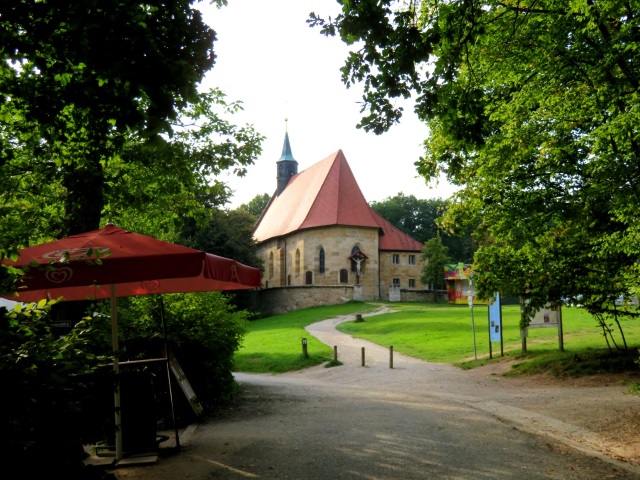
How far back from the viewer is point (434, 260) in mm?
59062

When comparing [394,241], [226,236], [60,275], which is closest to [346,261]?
[394,241]

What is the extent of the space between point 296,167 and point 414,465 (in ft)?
241

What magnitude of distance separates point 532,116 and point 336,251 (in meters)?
46.3

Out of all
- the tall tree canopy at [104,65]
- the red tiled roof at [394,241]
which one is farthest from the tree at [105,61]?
the red tiled roof at [394,241]

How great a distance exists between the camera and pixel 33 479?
3.38 metres

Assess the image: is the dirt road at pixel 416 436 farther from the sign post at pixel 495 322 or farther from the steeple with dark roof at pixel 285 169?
the steeple with dark roof at pixel 285 169

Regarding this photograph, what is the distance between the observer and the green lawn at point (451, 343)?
17531mm

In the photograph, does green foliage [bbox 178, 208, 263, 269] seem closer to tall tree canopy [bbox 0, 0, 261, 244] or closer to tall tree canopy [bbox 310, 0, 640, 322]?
tall tree canopy [bbox 310, 0, 640, 322]

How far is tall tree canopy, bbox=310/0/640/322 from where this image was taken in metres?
7.11

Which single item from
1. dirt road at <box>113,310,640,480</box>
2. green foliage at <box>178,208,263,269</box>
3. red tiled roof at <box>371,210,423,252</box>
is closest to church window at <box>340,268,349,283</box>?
red tiled roof at <box>371,210,423,252</box>

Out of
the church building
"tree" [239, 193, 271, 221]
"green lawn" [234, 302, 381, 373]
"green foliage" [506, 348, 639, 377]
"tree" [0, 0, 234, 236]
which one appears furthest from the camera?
"tree" [239, 193, 271, 221]

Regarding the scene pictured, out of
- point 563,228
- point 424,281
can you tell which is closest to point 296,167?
point 424,281

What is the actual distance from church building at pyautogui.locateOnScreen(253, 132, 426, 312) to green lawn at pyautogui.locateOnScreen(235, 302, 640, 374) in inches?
629

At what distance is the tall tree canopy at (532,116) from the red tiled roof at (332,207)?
41.8 metres
